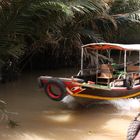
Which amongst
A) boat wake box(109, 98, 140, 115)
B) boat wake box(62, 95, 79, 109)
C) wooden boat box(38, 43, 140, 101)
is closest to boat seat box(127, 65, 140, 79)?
wooden boat box(38, 43, 140, 101)

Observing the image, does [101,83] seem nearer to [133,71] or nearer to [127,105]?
[127,105]

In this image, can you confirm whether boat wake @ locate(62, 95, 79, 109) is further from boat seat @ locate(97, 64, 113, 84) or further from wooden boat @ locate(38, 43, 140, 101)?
boat seat @ locate(97, 64, 113, 84)

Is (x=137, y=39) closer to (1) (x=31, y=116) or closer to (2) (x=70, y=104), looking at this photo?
(2) (x=70, y=104)

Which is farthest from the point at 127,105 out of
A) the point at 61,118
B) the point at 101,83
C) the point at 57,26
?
the point at 57,26

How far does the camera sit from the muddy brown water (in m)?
8.40

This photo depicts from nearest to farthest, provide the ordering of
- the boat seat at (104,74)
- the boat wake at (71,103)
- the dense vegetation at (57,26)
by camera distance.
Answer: the dense vegetation at (57,26) → the boat wake at (71,103) → the boat seat at (104,74)

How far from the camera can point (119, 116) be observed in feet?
33.2

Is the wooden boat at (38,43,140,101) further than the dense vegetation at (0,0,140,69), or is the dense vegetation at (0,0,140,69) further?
the wooden boat at (38,43,140,101)

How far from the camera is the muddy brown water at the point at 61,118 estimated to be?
27.6ft

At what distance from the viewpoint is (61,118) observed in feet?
32.2

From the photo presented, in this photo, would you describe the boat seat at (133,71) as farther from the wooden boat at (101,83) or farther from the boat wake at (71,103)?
the boat wake at (71,103)

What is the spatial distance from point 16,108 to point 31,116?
0.99 metres

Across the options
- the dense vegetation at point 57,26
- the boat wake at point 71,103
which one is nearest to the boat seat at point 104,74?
the boat wake at point 71,103

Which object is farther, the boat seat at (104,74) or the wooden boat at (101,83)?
the boat seat at (104,74)
